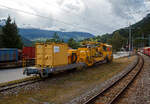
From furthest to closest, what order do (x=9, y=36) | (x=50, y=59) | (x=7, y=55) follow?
1. (x=9, y=36)
2. (x=7, y=55)
3. (x=50, y=59)

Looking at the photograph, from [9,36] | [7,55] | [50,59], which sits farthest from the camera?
[9,36]

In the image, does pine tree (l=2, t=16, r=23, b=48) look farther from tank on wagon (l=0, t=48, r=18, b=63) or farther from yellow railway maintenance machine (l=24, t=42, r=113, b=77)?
yellow railway maintenance machine (l=24, t=42, r=113, b=77)

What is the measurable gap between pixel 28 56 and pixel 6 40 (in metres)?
18.1

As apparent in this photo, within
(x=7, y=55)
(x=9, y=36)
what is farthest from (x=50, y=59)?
(x=9, y=36)

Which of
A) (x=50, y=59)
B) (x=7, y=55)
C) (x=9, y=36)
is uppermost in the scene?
(x=9, y=36)

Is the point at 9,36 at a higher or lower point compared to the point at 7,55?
higher

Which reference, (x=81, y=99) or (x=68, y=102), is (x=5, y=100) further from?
(x=81, y=99)

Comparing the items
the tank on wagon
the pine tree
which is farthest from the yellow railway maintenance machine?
the pine tree

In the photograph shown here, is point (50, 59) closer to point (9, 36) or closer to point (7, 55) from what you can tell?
point (7, 55)

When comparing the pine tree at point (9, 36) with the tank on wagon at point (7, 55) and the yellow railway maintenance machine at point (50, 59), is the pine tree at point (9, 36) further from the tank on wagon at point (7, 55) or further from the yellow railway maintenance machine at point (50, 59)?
the yellow railway maintenance machine at point (50, 59)

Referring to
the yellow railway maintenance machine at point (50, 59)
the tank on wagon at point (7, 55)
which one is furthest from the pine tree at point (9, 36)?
the yellow railway maintenance machine at point (50, 59)

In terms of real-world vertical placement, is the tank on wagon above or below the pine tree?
below

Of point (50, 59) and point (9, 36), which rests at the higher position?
point (9, 36)

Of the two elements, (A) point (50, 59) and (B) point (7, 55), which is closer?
(A) point (50, 59)
